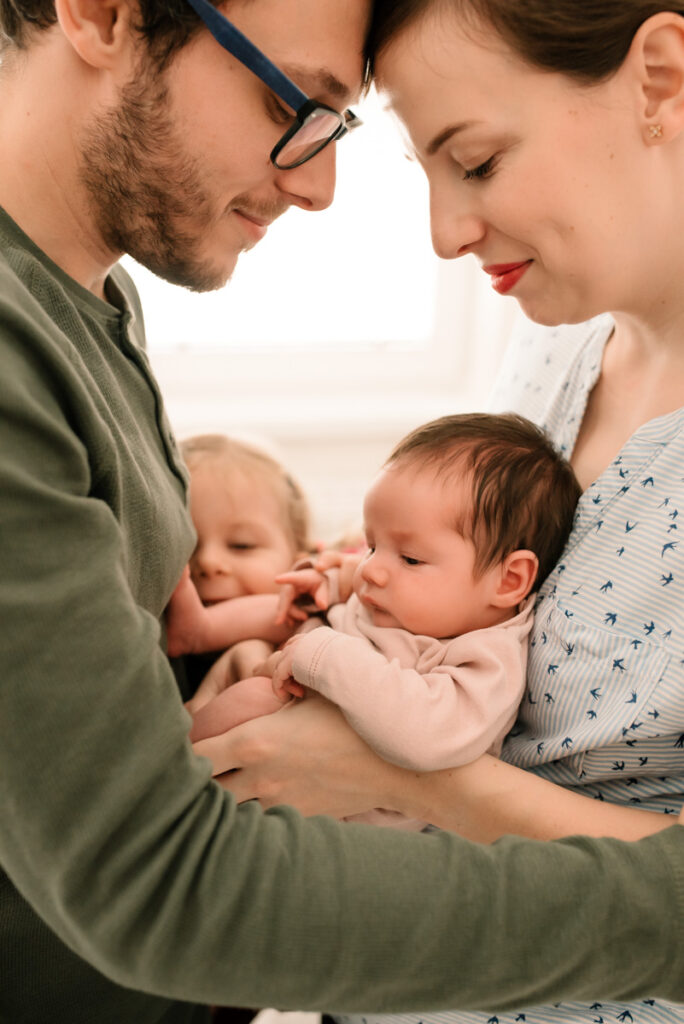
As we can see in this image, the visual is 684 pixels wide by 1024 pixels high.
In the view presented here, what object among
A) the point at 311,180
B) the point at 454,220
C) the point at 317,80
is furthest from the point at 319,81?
the point at 454,220

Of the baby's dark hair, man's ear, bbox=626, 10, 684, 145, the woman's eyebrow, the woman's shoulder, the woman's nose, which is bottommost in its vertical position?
the baby's dark hair

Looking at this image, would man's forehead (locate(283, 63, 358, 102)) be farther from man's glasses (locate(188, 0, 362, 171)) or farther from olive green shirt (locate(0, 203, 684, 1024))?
olive green shirt (locate(0, 203, 684, 1024))

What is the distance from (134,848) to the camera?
70 cm

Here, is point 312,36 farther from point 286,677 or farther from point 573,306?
point 286,677

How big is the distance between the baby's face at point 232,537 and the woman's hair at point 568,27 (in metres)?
0.93

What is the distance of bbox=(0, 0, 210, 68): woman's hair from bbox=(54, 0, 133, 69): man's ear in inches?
0.8

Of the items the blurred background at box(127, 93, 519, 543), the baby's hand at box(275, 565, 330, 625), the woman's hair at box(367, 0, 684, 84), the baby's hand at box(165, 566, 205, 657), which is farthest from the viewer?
the blurred background at box(127, 93, 519, 543)

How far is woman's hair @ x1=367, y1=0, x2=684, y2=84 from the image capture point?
0.94 meters

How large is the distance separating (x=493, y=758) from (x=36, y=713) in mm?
579

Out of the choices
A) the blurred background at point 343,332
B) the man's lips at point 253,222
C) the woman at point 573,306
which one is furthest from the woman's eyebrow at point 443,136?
the blurred background at point 343,332

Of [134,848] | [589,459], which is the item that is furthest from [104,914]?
[589,459]

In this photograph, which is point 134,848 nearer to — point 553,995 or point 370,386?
point 553,995

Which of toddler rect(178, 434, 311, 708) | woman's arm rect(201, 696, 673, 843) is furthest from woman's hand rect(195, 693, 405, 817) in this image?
toddler rect(178, 434, 311, 708)

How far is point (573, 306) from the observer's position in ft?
3.67
